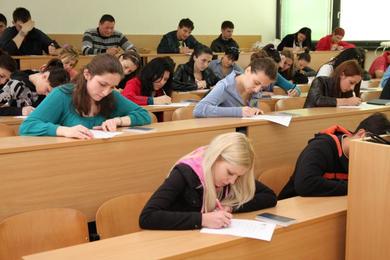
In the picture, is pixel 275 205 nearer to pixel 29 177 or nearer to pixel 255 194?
pixel 255 194

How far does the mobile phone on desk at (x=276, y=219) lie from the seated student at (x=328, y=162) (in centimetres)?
37

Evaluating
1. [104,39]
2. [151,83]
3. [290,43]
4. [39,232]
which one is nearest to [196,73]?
[151,83]

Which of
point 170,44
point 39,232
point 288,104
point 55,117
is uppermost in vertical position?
point 170,44

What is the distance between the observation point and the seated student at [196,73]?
607cm

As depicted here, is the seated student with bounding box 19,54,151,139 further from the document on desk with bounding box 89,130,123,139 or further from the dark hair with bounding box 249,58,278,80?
the dark hair with bounding box 249,58,278,80

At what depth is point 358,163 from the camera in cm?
195

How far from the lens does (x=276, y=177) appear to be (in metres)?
2.89

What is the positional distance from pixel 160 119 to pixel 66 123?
169 centimetres

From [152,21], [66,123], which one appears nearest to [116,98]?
[66,123]

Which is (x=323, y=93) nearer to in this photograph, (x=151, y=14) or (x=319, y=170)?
(x=319, y=170)

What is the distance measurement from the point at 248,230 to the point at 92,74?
52.1 inches

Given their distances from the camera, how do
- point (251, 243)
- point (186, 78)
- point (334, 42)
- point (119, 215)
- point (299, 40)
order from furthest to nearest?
point (299, 40) < point (334, 42) < point (186, 78) < point (119, 215) < point (251, 243)

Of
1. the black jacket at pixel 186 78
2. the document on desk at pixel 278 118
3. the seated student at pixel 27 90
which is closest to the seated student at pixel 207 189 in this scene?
the document on desk at pixel 278 118

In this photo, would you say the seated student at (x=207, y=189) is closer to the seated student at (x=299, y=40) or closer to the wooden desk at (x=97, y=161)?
the wooden desk at (x=97, y=161)
